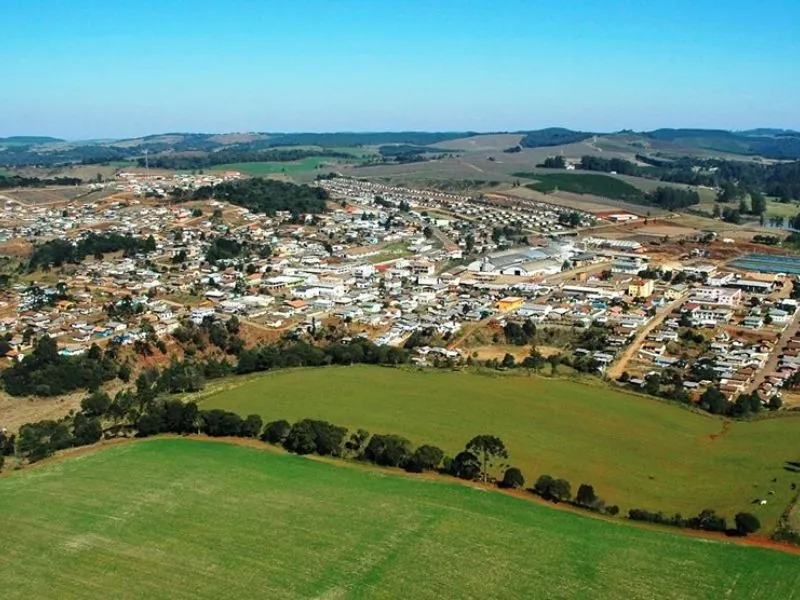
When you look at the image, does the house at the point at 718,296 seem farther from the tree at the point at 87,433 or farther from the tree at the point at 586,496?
the tree at the point at 87,433

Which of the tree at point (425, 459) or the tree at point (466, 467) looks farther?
the tree at point (425, 459)

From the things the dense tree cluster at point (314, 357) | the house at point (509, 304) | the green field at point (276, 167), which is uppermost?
the green field at point (276, 167)

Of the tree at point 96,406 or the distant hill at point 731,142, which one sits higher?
the distant hill at point 731,142

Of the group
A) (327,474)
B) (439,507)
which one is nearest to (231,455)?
(327,474)

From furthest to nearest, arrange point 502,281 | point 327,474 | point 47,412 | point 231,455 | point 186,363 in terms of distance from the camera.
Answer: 1. point 502,281
2. point 186,363
3. point 47,412
4. point 231,455
5. point 327,474

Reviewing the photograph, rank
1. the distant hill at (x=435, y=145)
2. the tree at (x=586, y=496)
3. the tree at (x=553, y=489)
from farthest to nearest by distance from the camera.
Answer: the distant hill at (x=435, y=145) → the tree at (x=553, y=489) → the tree at (x=586, y=496)

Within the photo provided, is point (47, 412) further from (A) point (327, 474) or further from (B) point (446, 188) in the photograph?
(B) point (446, 188)

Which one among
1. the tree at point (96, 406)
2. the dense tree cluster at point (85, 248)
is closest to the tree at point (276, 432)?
the tree at point (96, 406)
